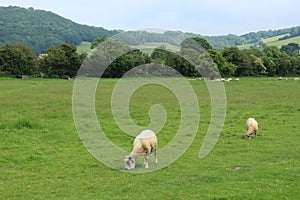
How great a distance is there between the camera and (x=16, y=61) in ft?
264

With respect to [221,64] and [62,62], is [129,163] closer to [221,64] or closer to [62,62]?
[221,64]

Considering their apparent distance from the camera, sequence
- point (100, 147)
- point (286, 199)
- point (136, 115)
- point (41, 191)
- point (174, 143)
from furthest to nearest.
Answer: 1. point (136, 115)
2. point (174, 143)
3. point (100, 147)
4. point (41, 191)
5. point (286, 199)

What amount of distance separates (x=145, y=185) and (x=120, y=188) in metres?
0.91

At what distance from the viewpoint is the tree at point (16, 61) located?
260ft

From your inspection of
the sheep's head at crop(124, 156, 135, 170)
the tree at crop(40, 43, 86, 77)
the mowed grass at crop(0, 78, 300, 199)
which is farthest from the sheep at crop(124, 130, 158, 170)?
the tree at crop(40, 43, 86, 77)

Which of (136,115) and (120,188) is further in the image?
(136,115)

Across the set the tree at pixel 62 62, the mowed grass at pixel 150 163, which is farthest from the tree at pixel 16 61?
the mowed grass at pixel 150 163

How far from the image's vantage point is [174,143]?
20.6m

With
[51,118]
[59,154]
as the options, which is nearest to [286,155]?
[59,154]

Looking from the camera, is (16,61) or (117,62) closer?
(117,62)

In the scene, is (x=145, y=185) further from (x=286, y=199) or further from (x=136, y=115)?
(x=136, y=115)

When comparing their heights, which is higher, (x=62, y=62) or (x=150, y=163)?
(x=62, y=62)

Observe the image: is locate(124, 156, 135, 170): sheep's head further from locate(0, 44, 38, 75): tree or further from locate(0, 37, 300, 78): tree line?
locate(0, 44, 38, 75): tree

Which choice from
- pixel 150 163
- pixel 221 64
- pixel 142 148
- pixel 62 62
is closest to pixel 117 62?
pixel 62 62
